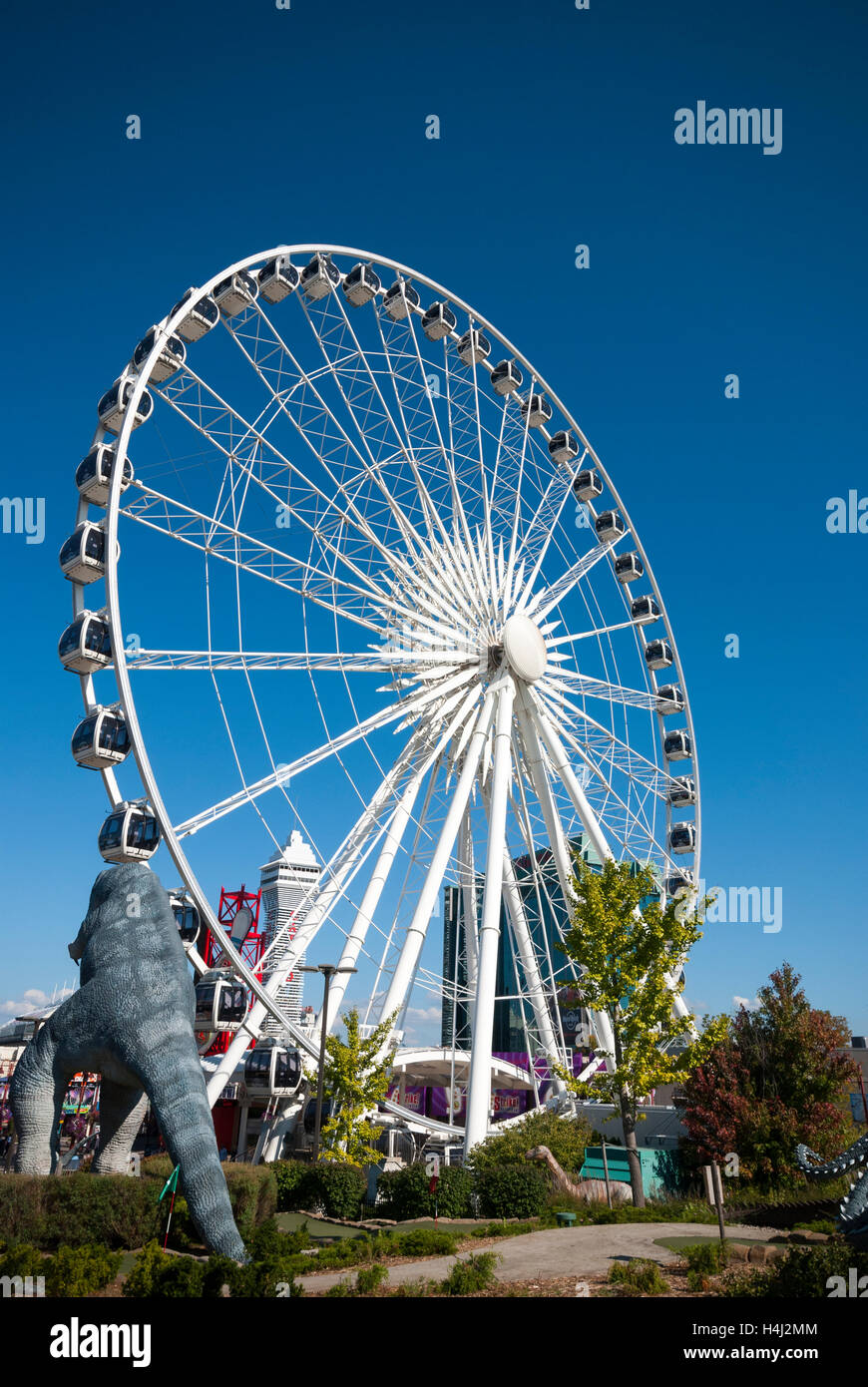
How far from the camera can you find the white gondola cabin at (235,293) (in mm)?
24594

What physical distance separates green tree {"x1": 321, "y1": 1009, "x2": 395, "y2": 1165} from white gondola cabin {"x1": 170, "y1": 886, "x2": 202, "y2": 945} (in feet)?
21.0

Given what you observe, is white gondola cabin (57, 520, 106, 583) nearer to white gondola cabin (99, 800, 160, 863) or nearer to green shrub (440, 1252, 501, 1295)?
white gondola cabin (99, 800, 160, 863)

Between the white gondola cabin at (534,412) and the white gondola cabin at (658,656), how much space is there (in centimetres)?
934

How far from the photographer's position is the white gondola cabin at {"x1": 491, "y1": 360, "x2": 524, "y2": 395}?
33.8m

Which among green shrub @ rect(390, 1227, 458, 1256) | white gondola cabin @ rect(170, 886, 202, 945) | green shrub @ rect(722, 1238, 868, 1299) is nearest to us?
green shrub @ rect(722, 1238, 868, 1299)

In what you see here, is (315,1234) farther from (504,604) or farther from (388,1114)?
(504,604)

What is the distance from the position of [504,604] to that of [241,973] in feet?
48.0

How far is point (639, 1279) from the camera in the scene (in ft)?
34.7

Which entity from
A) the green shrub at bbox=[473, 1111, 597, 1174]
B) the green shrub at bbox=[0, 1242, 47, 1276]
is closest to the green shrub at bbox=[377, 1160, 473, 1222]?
the green shrub at bbox=[473, 1111, 597, 1174]

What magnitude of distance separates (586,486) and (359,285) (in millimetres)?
11065

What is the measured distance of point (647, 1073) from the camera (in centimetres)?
2012

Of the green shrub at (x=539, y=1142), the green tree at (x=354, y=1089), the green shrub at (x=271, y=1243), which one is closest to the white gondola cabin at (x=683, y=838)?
the green shrub at (x=539, y=1142)

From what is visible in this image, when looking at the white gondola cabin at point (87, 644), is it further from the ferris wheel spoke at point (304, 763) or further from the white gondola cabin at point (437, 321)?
the white gondola cabin at point (437, 321)
